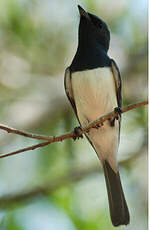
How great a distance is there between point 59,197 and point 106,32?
200 cm

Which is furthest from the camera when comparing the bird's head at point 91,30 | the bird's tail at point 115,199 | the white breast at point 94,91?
the bird's head at point 91,30

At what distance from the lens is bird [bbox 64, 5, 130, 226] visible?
16.4 ft

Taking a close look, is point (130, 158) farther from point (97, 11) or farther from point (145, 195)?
point (97, 11)

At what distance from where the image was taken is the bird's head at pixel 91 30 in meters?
5.50

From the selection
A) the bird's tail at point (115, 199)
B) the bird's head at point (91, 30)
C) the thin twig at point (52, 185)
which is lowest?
the bird's tail at point (115, 199)

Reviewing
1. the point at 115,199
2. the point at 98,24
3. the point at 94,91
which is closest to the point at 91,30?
the point at 98,24

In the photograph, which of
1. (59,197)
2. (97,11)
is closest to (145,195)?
(59,197)

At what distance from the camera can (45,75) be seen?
281 inches

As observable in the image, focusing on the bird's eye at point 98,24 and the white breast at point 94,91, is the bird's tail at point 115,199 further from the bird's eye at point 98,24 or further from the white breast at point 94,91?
the bird's eye at point 98,24

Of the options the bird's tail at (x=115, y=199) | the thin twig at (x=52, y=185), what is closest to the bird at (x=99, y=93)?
the bird's tail at (x=115, y=199)

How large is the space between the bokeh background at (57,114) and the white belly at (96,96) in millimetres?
1007

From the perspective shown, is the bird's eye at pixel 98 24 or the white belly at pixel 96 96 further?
the bird's eye at pixel 98 24

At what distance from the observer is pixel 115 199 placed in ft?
17.5

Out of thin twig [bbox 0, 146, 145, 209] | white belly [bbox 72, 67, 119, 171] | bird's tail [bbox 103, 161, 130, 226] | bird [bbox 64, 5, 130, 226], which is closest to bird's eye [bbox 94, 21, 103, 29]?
bird [bbox 64, 5, 130, 226]
